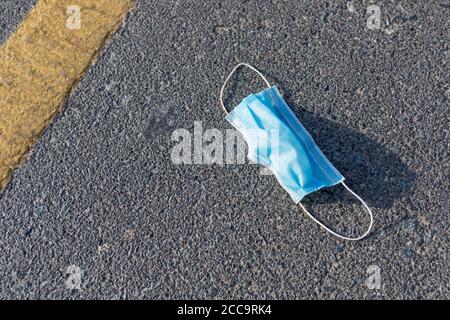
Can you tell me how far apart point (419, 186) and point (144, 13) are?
4.55 ft

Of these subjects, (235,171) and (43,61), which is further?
(43,61)

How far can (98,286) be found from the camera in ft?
6.94

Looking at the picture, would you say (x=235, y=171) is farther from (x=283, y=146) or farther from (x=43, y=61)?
(x=43, y=61)

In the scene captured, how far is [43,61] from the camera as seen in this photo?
2.49m

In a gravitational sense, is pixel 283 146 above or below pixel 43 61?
below

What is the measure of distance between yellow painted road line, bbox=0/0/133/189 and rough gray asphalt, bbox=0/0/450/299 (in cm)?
6

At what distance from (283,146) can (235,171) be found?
21 cm

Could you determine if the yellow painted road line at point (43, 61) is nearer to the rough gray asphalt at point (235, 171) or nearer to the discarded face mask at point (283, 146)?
the rough gray asphalt at point (235, 171)

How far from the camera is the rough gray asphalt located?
210 centimetres

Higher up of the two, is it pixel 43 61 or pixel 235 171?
pixel 43 61

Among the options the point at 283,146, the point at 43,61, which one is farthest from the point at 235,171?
the point at 43,61

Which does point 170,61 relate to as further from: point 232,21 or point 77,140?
point 77,140

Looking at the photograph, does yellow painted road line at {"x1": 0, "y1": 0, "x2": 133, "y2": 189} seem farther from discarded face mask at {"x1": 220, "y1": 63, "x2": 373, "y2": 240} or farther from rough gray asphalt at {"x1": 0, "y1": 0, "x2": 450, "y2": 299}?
discarded face mask at {"x1": 220, "y1": 63, "x2": 373, "y2": 240}
